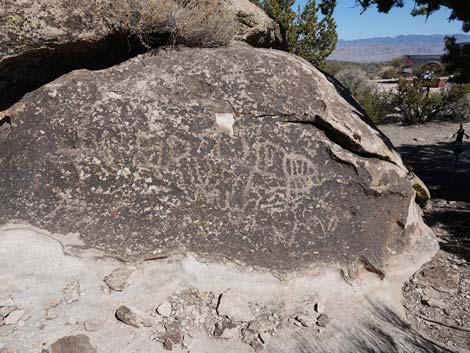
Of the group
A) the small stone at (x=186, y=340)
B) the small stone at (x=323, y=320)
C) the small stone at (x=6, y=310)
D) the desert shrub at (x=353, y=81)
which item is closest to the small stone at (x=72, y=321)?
the small stone at (x=6, y=310)

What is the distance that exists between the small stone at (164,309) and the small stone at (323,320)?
3.68 ft

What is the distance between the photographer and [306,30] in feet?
48.2

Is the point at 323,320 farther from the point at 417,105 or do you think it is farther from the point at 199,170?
the point at 417,105

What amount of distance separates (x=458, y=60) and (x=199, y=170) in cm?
530

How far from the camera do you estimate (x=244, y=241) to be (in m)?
3.56

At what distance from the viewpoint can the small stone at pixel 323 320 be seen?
10.4ft

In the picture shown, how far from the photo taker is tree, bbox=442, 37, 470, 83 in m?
6.65

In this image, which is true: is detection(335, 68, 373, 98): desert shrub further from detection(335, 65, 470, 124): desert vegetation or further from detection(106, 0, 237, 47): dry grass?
detection(106, 0, 237, 47): dry grass

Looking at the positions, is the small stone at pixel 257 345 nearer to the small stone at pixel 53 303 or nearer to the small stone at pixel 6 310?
the small stone at pixel 53 303

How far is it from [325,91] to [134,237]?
2.29 m

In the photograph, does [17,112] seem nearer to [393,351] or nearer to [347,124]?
[347,124]

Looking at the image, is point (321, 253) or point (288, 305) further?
point (321, 253)

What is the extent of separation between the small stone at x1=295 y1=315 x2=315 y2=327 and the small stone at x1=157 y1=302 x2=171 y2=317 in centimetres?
96

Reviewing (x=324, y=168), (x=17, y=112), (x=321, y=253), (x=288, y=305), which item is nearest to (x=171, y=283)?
(x=288, y=305)
